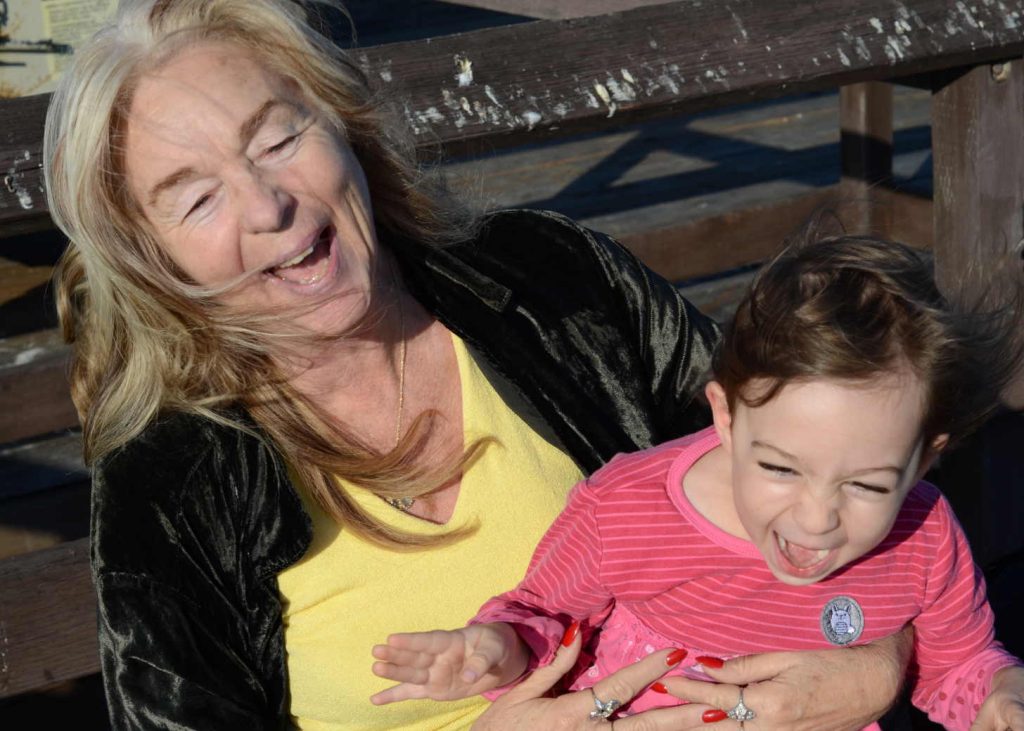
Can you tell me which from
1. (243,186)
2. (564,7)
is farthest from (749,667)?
(564,7)

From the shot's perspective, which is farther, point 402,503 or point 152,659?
point 402,503

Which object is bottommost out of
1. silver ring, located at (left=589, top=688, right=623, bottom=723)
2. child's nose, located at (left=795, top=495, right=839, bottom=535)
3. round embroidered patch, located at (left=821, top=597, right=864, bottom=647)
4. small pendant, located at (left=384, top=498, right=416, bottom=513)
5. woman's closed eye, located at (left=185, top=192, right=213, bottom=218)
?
silver ring, located at (left=589, top=688, right=623, bottom=723)

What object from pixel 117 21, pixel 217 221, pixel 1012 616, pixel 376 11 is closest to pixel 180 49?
pixel 117 21

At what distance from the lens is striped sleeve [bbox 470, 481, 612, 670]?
5.65 ft

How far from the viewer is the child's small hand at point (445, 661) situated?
1558 mm

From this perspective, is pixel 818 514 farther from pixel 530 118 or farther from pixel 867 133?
pixel 867 133

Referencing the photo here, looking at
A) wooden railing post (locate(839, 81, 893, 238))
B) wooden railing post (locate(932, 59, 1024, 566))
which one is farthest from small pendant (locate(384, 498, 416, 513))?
wooden railing post (locate(839, 81, 893, 238))

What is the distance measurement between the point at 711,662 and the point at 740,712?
72mm

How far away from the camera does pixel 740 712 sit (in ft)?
5.71

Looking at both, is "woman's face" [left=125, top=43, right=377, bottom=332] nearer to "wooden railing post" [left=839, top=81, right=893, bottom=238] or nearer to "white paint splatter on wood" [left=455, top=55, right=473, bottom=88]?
"white paint splatter on wood" [left=455, top=55, right=473, bottom=88]

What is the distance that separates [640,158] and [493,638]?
4.83 metres

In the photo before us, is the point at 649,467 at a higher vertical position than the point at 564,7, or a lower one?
lower

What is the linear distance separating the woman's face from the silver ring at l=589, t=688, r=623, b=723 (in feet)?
1.98

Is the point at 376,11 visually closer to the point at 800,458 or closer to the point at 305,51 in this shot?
the point at 305,51
